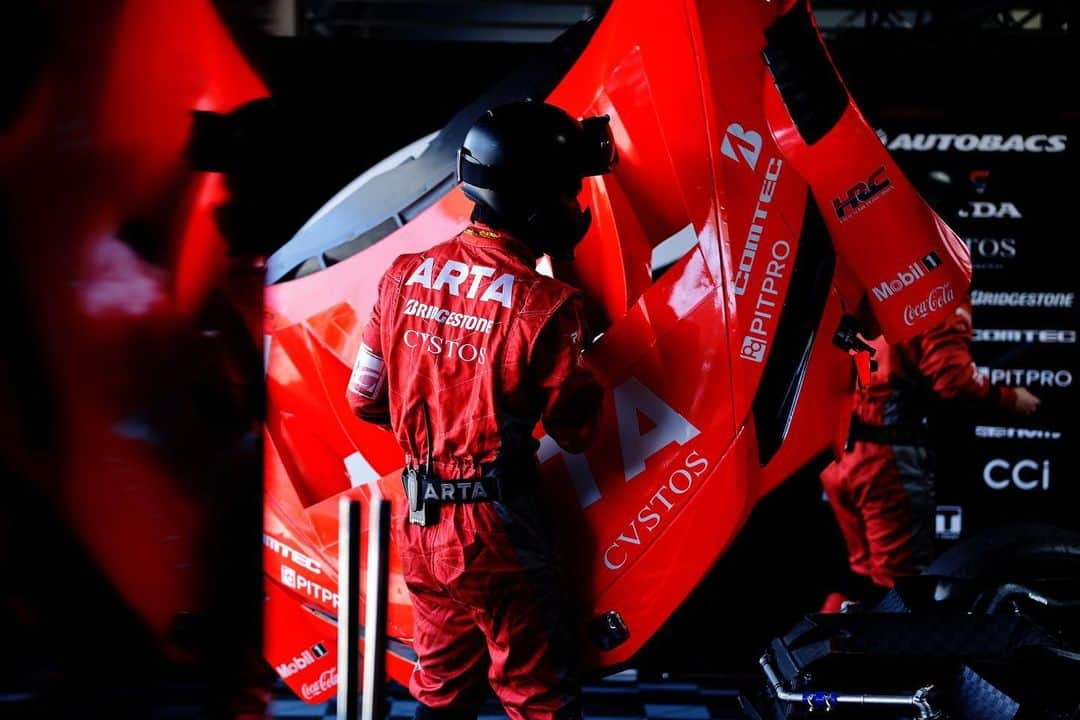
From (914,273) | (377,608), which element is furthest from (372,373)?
(377,608)

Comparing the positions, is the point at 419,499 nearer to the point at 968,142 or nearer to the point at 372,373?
the point at 372,373

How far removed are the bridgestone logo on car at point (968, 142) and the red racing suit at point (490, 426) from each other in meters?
2.24

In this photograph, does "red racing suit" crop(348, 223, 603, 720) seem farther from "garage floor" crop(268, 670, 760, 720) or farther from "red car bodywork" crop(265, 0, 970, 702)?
"garage floor" crop(268, 670, 760, 720)

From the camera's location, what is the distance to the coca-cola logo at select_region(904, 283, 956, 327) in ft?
6.78

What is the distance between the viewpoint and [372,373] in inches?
78.5

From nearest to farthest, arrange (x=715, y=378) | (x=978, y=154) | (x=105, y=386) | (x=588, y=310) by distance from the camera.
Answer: (x=105, y=386) → (x=715, y=378) → (x=588, y=310) → (x=978, y=154)

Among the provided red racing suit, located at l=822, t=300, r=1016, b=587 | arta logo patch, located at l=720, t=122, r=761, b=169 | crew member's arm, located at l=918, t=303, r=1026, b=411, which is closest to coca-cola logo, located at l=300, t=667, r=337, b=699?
arta logo patch, located at l=720, t=122, r=761, b=169

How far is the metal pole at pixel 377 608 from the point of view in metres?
0.74

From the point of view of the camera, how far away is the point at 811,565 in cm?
366

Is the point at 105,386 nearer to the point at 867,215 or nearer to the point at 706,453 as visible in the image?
the point at 706,453

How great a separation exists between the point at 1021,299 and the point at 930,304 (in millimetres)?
1875

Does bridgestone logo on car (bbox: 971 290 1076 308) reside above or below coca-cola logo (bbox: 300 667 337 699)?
above

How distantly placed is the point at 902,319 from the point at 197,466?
1733 millimetres

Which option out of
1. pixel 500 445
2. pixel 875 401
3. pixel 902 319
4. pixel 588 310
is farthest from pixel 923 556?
pixel 500 445
